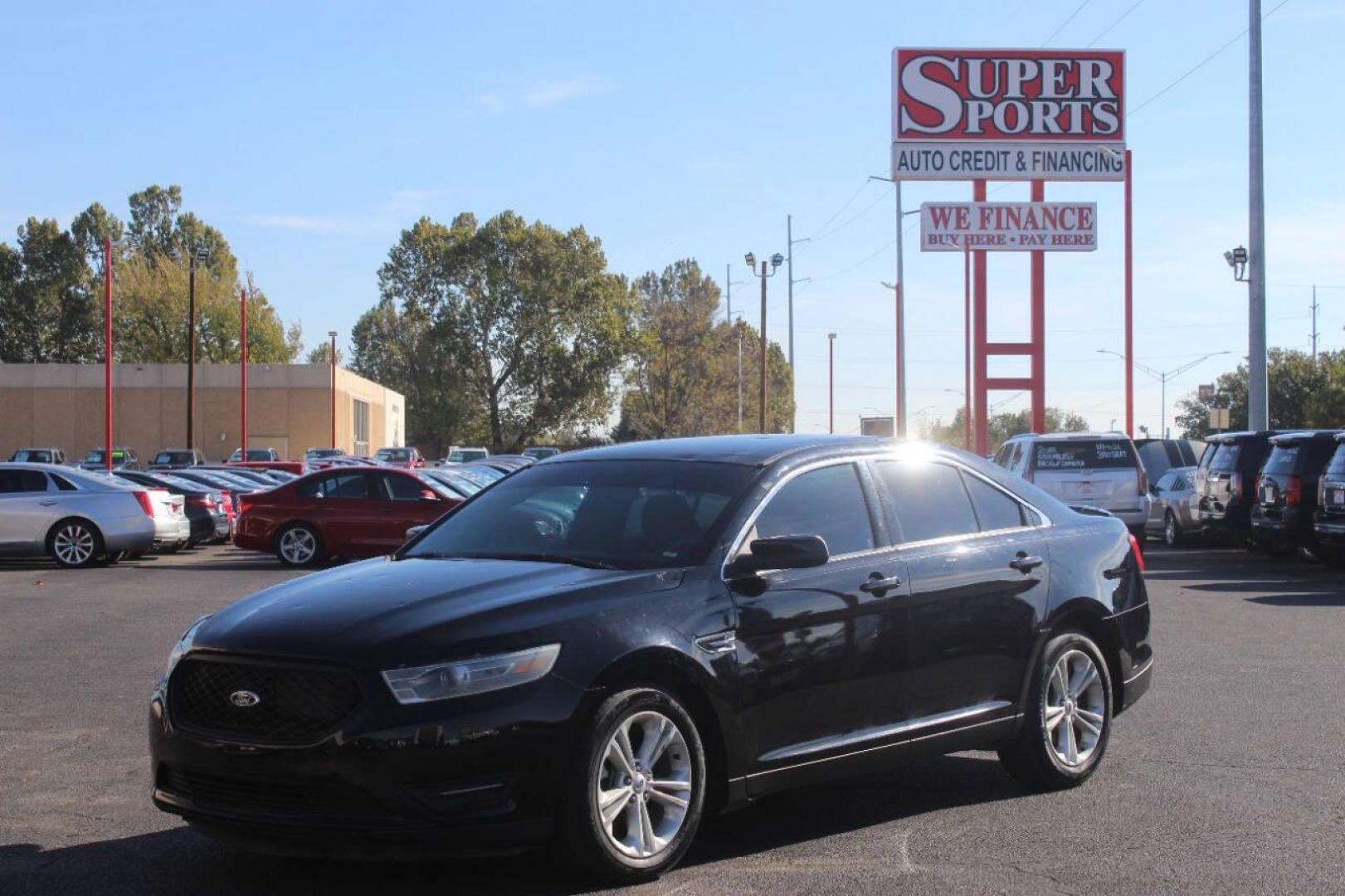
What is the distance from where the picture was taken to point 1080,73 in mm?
40750

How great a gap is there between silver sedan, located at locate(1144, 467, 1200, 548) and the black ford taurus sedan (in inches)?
727

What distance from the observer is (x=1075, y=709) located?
723 centimetres

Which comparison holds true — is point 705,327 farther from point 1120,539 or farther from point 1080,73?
point 1120,539

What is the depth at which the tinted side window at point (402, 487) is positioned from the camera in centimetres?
2180

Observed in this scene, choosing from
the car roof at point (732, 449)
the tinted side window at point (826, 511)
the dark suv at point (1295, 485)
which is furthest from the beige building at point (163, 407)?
the tinted side window at point (826, 511)

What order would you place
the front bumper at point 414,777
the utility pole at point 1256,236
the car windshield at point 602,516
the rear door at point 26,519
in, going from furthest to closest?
the utility pole at point 1256,236 < the rear door at point 26,519 < the car windshield at point 602,516 < the front bumper at point 414,777

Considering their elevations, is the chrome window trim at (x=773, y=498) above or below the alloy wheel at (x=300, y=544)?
above

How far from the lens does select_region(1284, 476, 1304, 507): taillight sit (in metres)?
19.4

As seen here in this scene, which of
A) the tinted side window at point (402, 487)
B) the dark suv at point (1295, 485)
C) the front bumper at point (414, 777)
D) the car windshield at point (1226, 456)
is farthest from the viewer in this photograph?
the car windshield at point (1226, 456)

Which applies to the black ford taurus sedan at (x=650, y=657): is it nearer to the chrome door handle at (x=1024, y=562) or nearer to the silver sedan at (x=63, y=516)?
the chrome door handle at (x=1024, y=562)

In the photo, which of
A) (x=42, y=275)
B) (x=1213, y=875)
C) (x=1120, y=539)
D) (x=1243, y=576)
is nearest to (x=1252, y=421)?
(x=1243, y=576)

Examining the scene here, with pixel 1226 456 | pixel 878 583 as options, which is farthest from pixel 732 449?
pixel 1226 456

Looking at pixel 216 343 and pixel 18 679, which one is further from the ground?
pixel 216 343

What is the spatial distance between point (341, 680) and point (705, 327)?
88.4 metres
